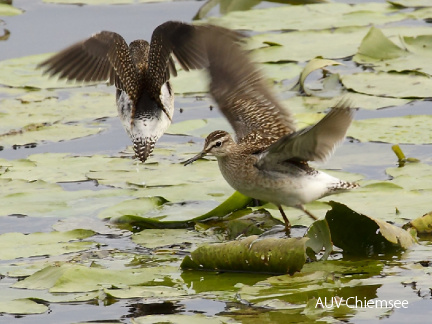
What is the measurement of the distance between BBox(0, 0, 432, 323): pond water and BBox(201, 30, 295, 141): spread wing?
1.89ft

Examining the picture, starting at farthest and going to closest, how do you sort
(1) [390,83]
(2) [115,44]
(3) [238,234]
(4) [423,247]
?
(1) [390,83] < (2) [115,44] < (3) [238,234] < (4) [423,247]

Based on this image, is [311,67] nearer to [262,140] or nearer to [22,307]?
[262,140]

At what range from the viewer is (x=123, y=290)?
6.45m

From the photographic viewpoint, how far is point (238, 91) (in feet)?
28.9

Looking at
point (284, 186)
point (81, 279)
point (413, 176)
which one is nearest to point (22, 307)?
point (81, 279)

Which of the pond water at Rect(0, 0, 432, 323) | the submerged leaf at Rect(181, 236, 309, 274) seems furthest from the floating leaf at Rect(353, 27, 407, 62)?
the submerged leaf at Rect(181, 236, 309, 274)

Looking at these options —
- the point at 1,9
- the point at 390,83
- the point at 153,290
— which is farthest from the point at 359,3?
the point at 153,290

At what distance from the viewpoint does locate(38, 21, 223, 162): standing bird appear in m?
9.62

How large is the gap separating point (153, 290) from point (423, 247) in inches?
75.6

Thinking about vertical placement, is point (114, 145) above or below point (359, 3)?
below

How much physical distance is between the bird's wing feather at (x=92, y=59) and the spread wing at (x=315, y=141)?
8.21ft

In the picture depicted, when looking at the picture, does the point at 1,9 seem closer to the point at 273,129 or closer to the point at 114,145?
the point at 114,145

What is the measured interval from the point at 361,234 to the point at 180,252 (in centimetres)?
126

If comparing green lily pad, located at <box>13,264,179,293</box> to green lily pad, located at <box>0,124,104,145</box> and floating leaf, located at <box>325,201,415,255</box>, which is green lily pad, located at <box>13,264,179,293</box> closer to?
floating leaf, located at <box>325,201,415,255</box>
